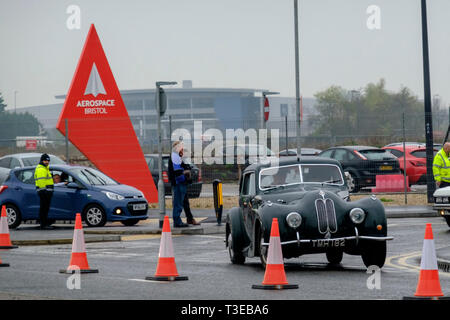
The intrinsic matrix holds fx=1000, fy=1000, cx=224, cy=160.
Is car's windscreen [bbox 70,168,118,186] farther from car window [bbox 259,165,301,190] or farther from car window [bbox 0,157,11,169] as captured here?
car window [bbox 259,165,301,190]

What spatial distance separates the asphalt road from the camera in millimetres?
10672

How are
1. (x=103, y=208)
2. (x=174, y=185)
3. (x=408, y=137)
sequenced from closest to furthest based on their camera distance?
(x=174, y=185) → (x=103, y=208) → (x=408, y=137)

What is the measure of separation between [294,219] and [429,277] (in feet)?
11.5

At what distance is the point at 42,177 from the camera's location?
23.4 meters

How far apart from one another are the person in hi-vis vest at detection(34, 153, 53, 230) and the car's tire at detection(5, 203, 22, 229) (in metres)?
1.01

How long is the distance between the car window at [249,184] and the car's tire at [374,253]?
222 centimetres

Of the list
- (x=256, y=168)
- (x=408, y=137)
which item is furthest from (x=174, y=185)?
(x=408, y=137)

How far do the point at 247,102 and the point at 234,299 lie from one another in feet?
404

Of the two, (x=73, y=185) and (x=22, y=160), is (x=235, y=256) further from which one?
(x=22, y=160)

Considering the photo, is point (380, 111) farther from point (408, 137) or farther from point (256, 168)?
point (256, 168)

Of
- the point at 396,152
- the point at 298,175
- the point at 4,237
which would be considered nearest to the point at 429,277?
the point at 298,175

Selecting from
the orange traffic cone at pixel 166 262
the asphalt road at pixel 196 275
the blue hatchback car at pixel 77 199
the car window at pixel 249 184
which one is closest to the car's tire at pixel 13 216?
the blue hatchback car at pixel 77 199

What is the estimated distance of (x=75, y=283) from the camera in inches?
469

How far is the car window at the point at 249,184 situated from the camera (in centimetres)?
1524
